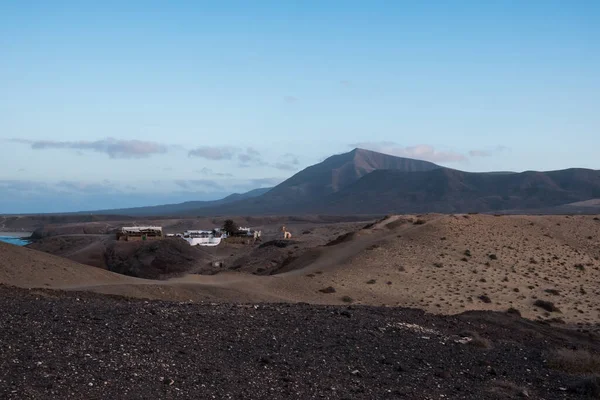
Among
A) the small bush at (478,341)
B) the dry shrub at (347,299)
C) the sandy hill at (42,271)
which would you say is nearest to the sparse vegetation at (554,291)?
the dry shrub at (347,299)

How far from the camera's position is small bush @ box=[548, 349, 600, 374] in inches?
487

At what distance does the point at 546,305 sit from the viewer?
26.8m

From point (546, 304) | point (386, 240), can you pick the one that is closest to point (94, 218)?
point (386, 240)

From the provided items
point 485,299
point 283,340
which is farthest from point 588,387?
point 485,299

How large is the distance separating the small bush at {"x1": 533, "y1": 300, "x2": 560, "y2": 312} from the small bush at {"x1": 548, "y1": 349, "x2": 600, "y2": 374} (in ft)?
45.5

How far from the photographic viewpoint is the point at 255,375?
995 cm

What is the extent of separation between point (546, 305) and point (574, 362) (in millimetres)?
15000

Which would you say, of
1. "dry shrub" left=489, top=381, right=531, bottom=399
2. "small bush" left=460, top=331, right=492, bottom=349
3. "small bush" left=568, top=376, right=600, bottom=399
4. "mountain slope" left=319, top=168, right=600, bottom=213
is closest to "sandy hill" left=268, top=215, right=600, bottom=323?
"small bush" left=460, top=331, right=492, bottom=349

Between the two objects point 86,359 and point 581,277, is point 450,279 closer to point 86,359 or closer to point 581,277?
point 581,277

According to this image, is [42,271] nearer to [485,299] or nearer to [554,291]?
[485,299]

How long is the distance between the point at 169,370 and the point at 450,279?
23.1 m

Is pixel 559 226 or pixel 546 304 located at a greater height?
Answer: pixel 559 226

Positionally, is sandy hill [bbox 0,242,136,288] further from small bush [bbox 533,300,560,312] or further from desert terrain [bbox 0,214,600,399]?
small bush [bbox 533,300,560,312]

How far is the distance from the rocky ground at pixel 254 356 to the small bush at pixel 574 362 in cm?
5
